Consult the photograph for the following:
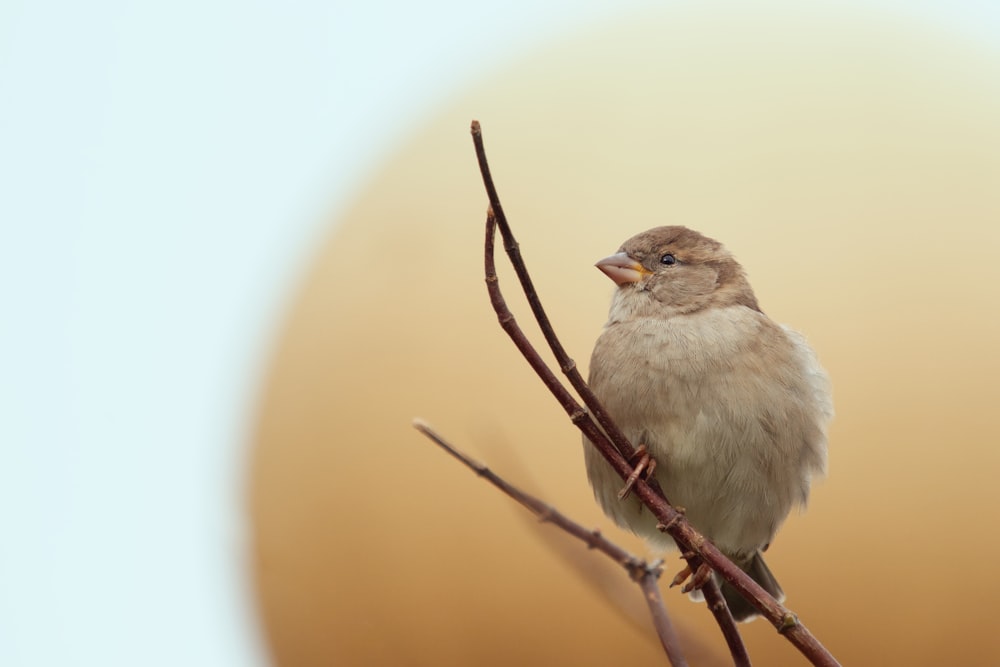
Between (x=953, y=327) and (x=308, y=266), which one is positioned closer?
(x=953, y=327)

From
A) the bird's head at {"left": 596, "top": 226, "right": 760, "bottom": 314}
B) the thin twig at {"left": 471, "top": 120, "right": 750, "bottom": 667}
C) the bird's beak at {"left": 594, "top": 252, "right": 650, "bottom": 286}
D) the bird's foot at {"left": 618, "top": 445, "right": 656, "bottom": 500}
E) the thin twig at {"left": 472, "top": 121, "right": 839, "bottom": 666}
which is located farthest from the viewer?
the bird's head at {"left": 596, "top": 226, "right": 760, "bottom": 314}

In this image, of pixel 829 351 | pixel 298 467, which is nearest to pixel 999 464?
pixel 829 351

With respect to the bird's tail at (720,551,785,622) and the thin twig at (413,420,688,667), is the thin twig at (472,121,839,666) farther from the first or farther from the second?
the bird's tail at (720,551,785,622)

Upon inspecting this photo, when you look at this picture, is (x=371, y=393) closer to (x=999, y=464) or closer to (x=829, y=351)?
(x=829, y=351)

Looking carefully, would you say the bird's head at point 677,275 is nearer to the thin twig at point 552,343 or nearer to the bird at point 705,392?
the bird at point 705,392

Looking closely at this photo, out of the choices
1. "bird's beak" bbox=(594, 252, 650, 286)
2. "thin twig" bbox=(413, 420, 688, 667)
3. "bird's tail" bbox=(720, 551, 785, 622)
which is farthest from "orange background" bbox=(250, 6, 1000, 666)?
"thin twig" bbox=(413, 420, 688, 667)

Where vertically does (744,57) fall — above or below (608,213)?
above

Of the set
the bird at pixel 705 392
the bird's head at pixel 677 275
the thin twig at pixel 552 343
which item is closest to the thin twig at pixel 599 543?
the thin twig at pixel 552 343
